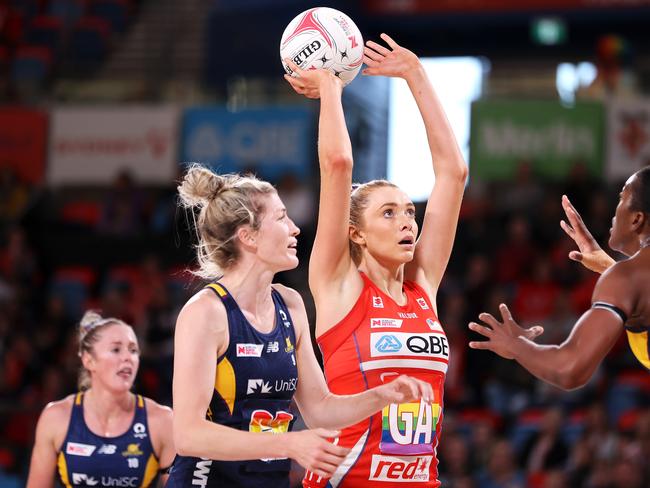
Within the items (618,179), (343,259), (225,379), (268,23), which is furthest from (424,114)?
(268,23)

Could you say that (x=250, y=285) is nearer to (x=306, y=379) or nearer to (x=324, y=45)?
(x=306, y=379)

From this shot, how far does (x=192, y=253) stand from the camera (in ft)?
41.8

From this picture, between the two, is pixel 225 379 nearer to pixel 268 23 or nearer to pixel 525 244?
pixel 525 244

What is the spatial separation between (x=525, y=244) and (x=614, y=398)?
7.72 feet

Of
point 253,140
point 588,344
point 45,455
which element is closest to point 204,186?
point 588,344

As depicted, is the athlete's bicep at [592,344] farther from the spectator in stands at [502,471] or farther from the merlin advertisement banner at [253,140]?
the merlin advertisement banner at [253,140]

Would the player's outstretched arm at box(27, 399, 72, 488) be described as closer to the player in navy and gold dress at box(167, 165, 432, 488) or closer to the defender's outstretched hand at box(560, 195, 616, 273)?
the player in navy and gold dress at box(167, 165, 432, 488)

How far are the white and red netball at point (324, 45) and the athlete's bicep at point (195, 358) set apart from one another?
4.19ft

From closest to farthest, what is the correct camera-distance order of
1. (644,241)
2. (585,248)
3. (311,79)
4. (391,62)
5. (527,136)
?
(644,241), (311,79), (391,62), (585,248), (527,136)

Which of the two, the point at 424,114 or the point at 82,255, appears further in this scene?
the point at 82,255

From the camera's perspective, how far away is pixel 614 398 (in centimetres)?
971

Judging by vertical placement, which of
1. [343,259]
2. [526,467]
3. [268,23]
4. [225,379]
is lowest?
[526,467]

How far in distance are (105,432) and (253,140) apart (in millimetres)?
8471

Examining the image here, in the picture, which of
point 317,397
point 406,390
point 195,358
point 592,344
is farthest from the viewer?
point 317,397
